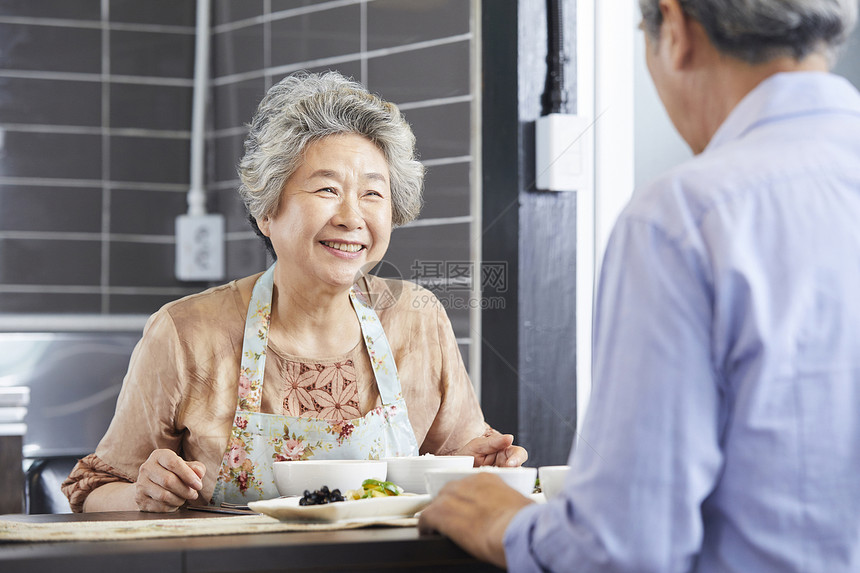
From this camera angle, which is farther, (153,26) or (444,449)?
(153,26)

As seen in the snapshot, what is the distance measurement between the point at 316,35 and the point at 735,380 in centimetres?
207

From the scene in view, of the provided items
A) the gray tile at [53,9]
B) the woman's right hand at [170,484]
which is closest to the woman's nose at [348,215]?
the woman's right hand at [170,484]

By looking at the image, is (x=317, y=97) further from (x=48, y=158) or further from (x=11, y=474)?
(x=48, y=158)

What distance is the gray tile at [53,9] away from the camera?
8.98 ft

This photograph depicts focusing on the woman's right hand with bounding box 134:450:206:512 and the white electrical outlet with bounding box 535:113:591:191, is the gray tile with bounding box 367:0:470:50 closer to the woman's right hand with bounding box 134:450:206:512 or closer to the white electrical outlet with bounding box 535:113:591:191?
the white electrical outlet with bounding box 535:113:591:191

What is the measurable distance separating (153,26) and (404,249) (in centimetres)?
117

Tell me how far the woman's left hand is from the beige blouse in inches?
8.2

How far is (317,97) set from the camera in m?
1.86

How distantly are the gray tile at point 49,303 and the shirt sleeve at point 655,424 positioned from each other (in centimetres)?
235

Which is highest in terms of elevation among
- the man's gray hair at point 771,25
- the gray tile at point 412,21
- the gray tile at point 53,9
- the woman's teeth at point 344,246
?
the gray tile at point 53,9

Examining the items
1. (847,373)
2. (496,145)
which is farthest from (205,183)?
(847,373)

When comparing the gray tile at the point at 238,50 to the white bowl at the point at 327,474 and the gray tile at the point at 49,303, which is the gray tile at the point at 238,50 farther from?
the white bowl at the point at 327,474

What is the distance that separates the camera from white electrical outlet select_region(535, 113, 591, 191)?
2254mm

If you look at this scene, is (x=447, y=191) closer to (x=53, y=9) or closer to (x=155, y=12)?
(x=155, y=12)
